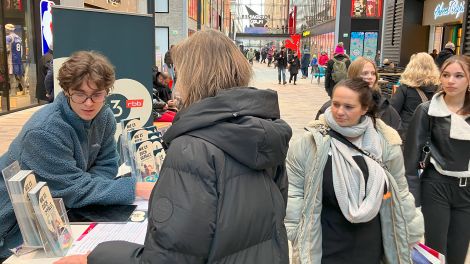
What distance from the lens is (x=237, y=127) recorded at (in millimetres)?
1282

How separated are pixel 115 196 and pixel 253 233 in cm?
108

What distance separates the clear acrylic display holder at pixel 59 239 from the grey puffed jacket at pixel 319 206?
110 cm

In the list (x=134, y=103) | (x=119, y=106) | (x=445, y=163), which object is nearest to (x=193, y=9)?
(x=134, y=103)

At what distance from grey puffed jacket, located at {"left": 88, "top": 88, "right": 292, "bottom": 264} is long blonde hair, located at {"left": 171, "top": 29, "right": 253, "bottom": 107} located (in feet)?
0.26

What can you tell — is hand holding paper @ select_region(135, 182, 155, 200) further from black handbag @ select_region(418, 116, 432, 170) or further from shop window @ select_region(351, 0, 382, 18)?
shop window @ select_region(351, 0, 382, 18)

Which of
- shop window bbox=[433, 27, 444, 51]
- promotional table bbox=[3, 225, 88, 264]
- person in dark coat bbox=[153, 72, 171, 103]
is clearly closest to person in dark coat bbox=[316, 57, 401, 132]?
promotional table bbox=[3, 225, 88, 264]

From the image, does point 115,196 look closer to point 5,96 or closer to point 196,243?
point 196,243

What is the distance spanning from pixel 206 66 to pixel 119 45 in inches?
116

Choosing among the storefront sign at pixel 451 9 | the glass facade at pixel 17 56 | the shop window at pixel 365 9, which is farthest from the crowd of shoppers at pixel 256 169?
the shop window at pixel 365 9

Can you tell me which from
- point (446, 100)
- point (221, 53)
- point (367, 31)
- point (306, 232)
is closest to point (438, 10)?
point (446, 100)

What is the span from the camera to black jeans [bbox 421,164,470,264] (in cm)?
301

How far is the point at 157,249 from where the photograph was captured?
1.25 meters

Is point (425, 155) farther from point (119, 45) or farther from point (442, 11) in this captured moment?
point (442, 11)

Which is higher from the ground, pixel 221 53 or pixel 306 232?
pixel 221 53
